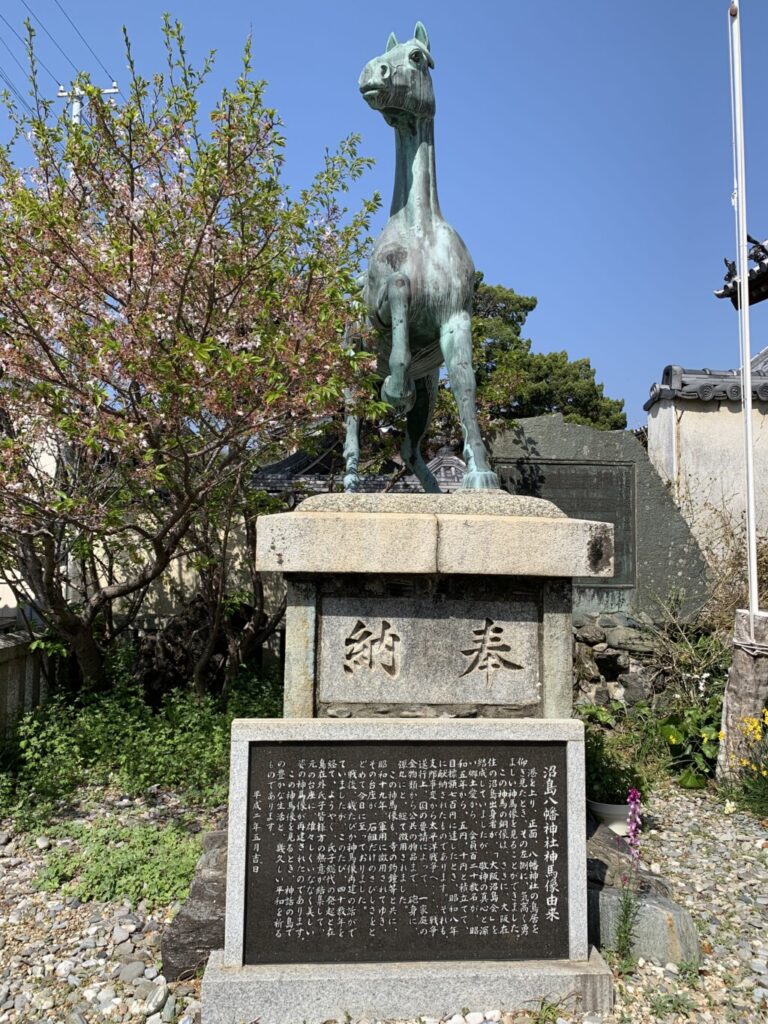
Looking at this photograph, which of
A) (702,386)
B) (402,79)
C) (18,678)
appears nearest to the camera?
(402,79)

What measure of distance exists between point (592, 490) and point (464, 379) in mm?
4293

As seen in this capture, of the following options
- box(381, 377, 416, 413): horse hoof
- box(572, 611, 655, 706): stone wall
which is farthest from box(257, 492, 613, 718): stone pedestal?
box(572, 611, 655, 706): stone wall

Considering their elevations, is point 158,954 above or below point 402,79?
below

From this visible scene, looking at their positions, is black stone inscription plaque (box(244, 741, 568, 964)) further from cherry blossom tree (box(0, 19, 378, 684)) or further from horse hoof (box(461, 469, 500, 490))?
cherry blossom tree (box(0, 19, 378, 684))

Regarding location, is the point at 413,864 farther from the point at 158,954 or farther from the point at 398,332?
the point at 398,332

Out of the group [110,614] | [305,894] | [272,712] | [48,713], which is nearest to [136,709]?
[48,713]

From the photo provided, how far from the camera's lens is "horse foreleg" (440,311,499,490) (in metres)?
3.58

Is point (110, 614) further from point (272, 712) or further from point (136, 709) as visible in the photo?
point (272, 712)

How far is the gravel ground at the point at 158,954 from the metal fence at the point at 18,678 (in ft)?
4.17

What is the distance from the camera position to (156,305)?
486cm

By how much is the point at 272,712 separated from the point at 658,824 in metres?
3.01

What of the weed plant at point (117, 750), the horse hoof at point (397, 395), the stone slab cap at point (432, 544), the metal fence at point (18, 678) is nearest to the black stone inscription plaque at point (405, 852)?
the stone slab cap at point (432, 544)

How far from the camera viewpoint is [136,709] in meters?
5.92

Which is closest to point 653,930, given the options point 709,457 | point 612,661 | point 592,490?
point 612,661
